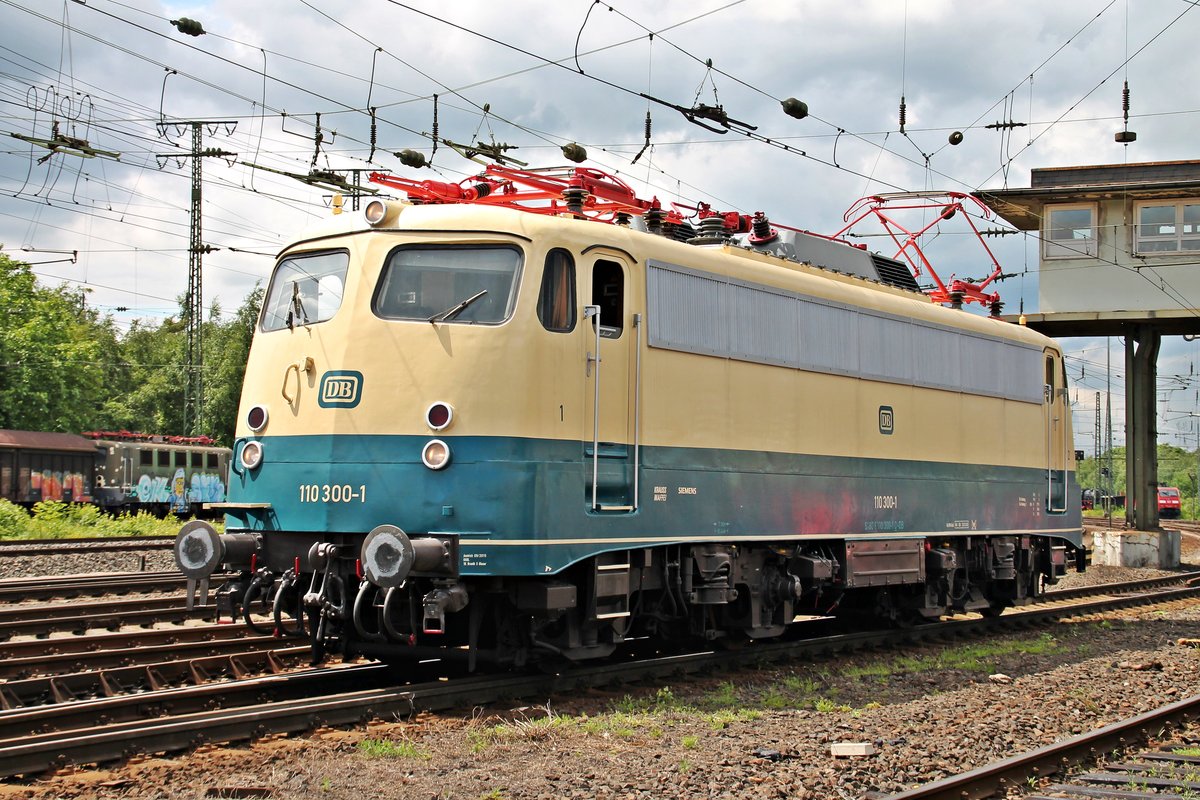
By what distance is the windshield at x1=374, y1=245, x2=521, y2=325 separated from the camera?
952cm

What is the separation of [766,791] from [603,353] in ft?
13.4

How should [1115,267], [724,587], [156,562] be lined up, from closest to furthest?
[724,587] → [156,562] → [1115,267]

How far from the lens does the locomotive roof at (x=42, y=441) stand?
37.7m

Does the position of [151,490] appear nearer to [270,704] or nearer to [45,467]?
[45,467]

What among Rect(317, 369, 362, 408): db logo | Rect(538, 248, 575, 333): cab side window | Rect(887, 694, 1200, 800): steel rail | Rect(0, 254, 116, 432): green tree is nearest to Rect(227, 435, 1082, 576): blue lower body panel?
Rect(317, 369, 362, 408): db logo

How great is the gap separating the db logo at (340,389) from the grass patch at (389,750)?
280 centimetres

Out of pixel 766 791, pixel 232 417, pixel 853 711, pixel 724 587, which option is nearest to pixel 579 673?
pixel 724 587

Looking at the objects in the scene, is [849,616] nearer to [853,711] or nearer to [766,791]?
[853,711]

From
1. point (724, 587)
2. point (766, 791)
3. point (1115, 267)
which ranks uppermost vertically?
point (1115, 267)

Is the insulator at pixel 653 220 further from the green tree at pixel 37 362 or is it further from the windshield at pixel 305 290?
the green tree at pixel 37 362

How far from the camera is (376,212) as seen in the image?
32.5 ft

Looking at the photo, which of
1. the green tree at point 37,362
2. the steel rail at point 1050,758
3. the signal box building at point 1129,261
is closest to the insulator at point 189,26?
the steel rail at point 1050,758

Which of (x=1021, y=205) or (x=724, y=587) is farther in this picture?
(x=1021, y=205)

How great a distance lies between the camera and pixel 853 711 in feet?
31.9
